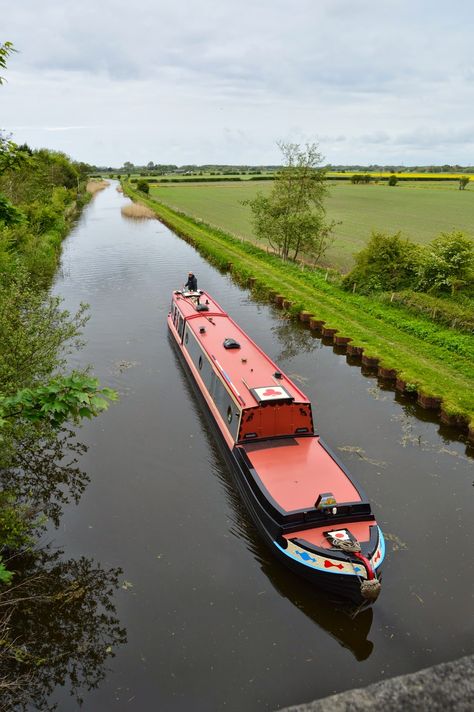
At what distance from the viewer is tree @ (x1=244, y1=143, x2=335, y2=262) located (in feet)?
102

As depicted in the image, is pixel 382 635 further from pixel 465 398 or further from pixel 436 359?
pixel 436 359

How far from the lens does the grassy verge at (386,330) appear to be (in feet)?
52.9

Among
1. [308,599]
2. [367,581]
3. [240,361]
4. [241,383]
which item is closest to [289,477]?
[308,599]

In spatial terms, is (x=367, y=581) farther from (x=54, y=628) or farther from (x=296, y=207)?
(x=296, y=207)

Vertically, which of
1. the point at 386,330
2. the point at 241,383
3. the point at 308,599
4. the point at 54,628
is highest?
the point at 241,383

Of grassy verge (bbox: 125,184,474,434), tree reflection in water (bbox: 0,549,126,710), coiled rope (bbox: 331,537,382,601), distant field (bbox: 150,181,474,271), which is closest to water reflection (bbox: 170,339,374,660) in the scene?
coiled rope (bbox: 331,537,382,601)

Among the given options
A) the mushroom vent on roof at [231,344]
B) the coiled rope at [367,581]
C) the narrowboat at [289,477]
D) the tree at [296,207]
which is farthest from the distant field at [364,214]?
the coiled rope at [367,581]

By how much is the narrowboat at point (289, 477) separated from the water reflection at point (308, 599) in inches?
13.6

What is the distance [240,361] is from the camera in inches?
545

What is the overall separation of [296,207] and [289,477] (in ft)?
84.1

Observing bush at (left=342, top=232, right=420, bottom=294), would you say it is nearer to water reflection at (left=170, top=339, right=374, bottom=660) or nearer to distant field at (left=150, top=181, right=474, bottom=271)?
distant field at (left=150, top=181, right=474, bottom=271)

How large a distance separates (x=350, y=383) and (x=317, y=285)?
11.6 metres

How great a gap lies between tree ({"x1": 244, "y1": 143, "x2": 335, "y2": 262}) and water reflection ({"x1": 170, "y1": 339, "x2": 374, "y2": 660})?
2372 centimetres

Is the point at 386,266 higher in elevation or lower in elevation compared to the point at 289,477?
higher
